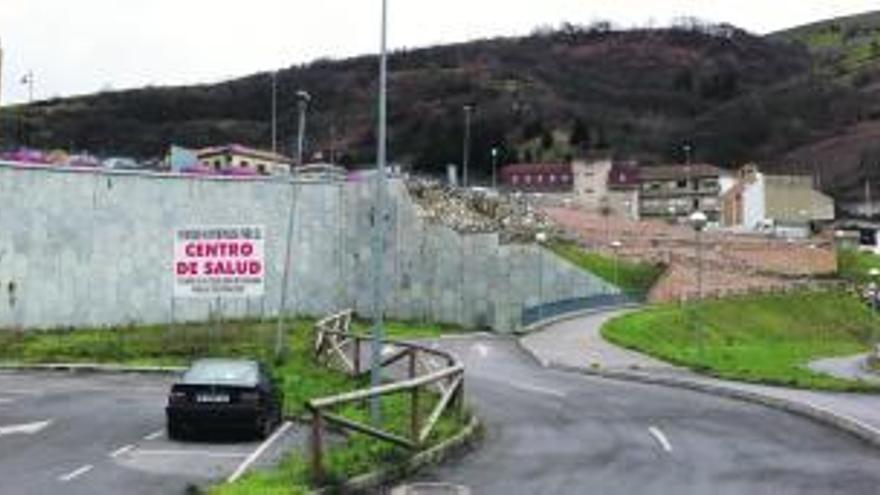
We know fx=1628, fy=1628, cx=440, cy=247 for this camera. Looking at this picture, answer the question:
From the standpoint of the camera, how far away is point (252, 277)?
1531 inches

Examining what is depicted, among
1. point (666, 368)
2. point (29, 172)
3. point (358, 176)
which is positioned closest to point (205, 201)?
point (29, 172)

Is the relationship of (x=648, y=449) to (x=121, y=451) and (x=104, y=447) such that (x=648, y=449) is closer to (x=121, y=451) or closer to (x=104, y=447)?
(x=121, y=451)

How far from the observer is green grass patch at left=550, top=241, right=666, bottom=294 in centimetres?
11406

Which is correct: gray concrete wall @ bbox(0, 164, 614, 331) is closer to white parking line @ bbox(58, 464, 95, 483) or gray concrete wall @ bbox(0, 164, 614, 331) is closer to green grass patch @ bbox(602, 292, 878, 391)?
green grass patch @ bbox(602, 292, 878, 391)

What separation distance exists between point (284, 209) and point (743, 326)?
31.4m

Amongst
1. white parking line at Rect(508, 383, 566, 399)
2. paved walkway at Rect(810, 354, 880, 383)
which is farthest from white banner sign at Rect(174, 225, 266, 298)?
paved walkway at Rect(810, 354, 880, 383)

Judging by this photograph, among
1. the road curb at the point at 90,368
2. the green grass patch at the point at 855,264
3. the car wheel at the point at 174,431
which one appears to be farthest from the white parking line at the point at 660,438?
the green grass patch at the point at 855,264

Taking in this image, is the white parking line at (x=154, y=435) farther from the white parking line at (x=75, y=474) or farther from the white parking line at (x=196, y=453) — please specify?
the white parking line at (x=75, y=474)

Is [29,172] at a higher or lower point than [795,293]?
higher

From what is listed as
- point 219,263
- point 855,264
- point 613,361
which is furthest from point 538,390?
point 855,264

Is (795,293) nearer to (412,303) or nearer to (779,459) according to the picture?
(412,303)

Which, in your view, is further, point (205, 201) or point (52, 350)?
point (205, 201)

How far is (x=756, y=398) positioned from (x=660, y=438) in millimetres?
9636

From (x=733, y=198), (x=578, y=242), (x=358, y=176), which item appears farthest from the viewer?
(x=733, y=198)
